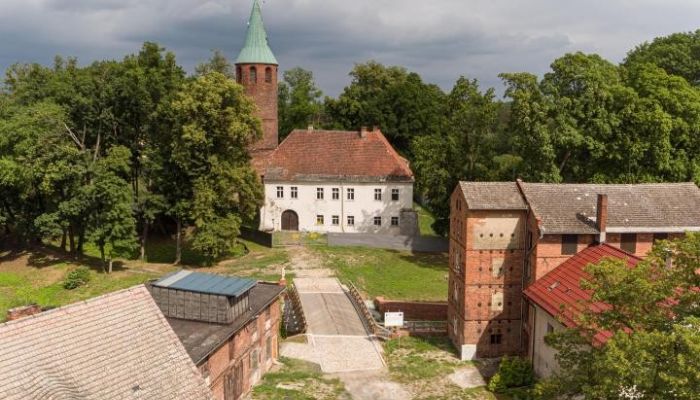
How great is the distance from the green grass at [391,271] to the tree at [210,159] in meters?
8.41

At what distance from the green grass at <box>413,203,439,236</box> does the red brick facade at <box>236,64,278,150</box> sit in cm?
1682

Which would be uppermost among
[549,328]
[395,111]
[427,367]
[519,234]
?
[395,111]

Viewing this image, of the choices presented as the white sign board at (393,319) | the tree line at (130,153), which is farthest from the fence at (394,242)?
the white sign board at (393,319)

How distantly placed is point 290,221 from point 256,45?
55.8 feet

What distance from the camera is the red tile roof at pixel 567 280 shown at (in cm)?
2692

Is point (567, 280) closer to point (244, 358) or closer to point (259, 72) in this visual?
point (244, 358)

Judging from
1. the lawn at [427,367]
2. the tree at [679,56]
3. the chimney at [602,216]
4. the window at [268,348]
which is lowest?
the lawn at [427,367]

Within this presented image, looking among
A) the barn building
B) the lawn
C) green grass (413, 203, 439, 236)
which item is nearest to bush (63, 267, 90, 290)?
the barn building

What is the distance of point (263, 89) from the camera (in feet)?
193

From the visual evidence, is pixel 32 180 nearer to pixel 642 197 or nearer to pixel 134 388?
pixel 134 388

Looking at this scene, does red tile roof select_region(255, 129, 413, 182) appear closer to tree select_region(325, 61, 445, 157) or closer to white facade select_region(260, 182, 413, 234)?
white facade select_region(260, 182, 413, 234)

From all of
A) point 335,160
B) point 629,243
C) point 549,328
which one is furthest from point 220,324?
point 335,160

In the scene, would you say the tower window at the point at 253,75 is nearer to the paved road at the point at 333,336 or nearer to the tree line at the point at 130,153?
the tree line at the point at 130,153

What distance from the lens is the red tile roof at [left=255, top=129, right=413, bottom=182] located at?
56.4 metres
